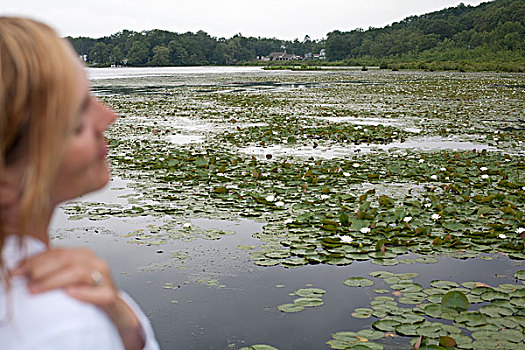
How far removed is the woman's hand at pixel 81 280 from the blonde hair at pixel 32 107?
0.16 feet

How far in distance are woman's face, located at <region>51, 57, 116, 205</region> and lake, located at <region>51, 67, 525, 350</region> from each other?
220 cm

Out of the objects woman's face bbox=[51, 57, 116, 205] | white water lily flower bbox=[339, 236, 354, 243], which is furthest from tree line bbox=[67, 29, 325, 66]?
woman's face bbox=[51, 57, 116, 205]

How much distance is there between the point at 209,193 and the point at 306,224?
5.06 ft

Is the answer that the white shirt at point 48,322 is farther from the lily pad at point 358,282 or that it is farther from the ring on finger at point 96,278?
the lily pad at point 358,282

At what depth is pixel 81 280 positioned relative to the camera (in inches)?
27.5

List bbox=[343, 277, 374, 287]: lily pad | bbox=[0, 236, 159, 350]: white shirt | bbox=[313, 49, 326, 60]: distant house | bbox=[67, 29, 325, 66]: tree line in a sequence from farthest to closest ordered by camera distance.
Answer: bbox=[313, 49, 326, 60]: distant house
bbox=[67, 29, 325, 66]: tree line
bbox=[343, 277, 374, 287]: lily pad
bbox=[0, 236, 159, 350]: white shirt

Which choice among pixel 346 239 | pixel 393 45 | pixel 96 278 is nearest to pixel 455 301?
pixel 346 239

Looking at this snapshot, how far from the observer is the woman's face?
760mm

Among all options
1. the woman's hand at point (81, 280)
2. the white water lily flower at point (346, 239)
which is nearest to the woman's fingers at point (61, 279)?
the woman's hand at point (81, 280)

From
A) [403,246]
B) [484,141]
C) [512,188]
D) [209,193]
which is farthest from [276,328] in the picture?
[484,141]

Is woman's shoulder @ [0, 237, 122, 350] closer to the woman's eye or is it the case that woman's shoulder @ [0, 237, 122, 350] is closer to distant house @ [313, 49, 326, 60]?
the woman's eye

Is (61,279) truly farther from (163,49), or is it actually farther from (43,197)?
(163,49)

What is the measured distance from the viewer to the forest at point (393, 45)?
Answer: 6159 centimetres

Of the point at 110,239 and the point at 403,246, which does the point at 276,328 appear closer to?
the point at 403,246
